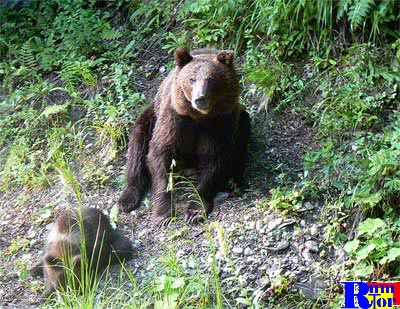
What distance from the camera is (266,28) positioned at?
27.4 ft

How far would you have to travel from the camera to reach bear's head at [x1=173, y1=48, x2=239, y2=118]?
705 cm

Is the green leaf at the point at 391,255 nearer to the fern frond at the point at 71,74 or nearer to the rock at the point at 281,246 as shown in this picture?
the rock at the point at 281,246

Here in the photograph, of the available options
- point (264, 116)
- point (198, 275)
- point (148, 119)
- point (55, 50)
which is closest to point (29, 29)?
point (55, 50)

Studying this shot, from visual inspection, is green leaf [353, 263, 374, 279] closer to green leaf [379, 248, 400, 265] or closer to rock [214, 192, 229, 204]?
green leaf [379, 248, 400, 265]

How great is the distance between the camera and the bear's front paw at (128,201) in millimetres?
7465

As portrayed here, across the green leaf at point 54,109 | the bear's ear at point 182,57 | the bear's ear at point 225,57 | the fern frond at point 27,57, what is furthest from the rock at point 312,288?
the fern frond at point 27,57

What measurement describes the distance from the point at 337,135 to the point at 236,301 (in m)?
2.18

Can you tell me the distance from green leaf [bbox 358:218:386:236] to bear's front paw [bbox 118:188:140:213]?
229 cm

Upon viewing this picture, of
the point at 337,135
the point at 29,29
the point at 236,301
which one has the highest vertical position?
the point at 29,29

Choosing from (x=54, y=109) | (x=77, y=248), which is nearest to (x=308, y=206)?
(x=77, y=248)

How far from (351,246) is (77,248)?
85.9 inches

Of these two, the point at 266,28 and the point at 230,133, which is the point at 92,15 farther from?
the point at 230,133

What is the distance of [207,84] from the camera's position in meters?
7.05

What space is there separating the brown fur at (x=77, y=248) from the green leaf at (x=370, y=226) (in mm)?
1956
